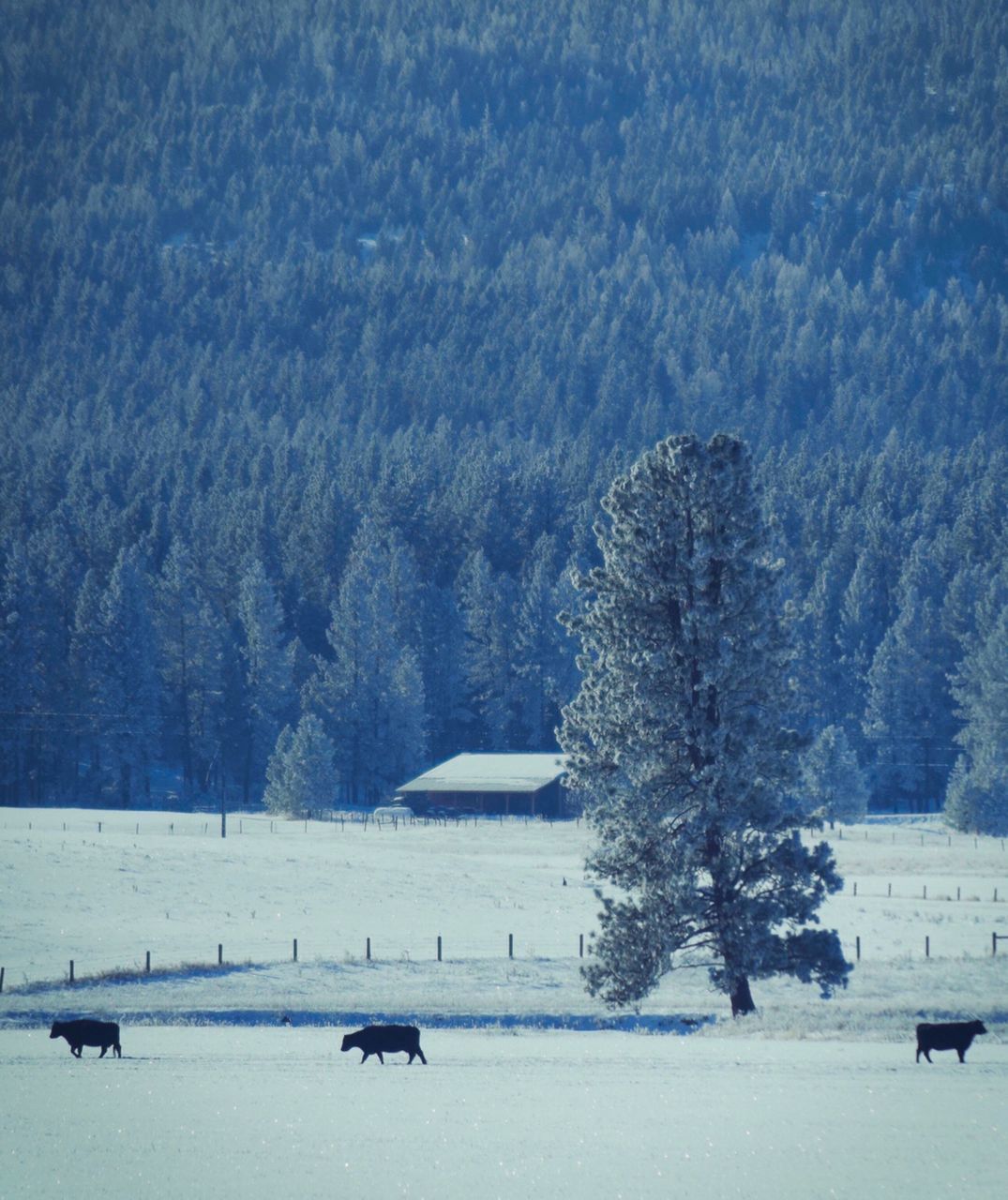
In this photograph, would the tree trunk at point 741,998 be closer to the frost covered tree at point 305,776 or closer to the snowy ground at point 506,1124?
the snowy ground at point 506,1124

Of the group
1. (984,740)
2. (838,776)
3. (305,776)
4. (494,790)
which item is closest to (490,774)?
(494,790)

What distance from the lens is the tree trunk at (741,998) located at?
34.3 m

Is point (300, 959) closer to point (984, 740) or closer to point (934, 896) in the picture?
point (934, 896)

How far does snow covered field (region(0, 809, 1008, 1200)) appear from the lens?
57.4ft

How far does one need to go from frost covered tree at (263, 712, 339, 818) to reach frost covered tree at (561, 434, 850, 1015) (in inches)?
2885

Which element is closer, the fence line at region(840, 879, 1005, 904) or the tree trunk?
the tree trunk

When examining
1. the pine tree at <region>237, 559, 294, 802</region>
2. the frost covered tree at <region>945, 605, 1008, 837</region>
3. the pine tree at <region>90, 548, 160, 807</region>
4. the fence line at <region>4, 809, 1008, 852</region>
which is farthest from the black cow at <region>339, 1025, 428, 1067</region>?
the pine tree at <region>237, 559, 294, 802</region>

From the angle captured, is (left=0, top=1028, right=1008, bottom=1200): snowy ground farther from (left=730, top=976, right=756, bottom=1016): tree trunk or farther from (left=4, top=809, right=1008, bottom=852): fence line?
(left=4, top=809, right=1008, bottom=852): fence line

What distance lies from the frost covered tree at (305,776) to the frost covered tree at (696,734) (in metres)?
73.3

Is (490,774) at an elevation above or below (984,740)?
below

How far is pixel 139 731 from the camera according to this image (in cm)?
11769

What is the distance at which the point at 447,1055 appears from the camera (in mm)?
27406

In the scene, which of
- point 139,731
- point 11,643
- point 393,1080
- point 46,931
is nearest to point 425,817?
point 139,731

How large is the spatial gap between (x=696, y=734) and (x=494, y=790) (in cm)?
8098
